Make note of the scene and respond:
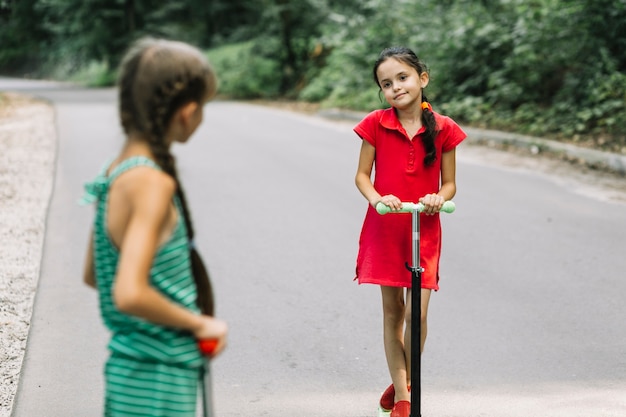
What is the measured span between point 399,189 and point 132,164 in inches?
72.6

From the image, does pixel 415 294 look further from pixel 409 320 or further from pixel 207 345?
pixel 207 345

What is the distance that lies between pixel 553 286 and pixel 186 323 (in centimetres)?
483

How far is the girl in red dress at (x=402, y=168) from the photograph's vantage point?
373 centimetres

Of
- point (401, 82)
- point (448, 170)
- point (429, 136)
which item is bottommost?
point (448, 170)

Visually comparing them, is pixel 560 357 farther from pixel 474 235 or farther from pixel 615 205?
pixel 615 205

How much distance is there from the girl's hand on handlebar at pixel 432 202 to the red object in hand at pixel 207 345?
1521 millimetres

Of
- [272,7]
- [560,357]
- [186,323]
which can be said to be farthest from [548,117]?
[272,7]

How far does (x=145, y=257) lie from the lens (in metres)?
2.02

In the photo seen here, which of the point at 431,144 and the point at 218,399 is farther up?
the point at 431,144

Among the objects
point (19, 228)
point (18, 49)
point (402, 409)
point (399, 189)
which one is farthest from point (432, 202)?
point (18, 49)

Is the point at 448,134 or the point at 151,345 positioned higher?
the point at 448,134

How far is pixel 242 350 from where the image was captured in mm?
5211

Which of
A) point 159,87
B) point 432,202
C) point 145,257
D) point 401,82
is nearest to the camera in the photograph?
point 145,257

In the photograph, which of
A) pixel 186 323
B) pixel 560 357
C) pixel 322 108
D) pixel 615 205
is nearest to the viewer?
pixel 186 323
